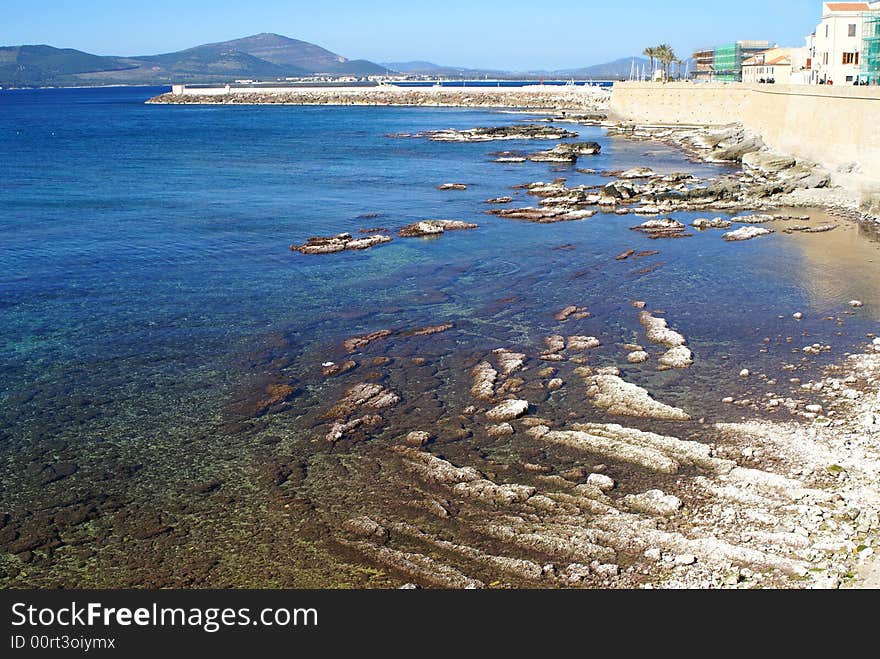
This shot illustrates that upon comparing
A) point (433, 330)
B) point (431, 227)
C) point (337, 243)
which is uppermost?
point (431, 227)

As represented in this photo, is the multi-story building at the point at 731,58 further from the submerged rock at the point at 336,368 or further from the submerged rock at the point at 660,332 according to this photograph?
the submerged rock at the point at 336,368

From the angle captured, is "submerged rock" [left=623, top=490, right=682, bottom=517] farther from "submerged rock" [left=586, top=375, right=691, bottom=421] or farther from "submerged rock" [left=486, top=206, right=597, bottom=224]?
"submerged rock" [left=486, top=206, right=597, bottom=224]

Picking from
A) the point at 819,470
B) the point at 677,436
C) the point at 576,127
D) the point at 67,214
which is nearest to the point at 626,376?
the point at 677,436

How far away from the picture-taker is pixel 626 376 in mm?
15742

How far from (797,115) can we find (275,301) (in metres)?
36.2

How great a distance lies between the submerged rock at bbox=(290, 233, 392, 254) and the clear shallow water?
0.68 m

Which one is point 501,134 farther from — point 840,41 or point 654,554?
point 654,554

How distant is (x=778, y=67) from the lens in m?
77.2

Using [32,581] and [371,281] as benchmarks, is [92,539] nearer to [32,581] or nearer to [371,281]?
[32,581]

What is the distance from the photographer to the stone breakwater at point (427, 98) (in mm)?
128000

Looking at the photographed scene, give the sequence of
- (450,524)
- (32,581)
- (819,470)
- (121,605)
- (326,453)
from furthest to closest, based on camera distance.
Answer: (326,453) < (819,470) < (450,524) < (32,581) < (121,605)

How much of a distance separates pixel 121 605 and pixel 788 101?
4980 cm

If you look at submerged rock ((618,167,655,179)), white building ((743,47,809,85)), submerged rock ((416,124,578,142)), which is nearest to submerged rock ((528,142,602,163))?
submerged rock ((618,167,655,179))

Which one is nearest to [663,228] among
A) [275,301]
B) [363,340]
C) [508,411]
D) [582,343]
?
[582,343]
